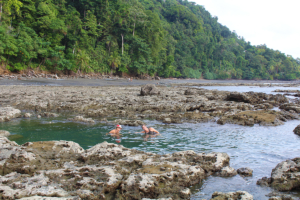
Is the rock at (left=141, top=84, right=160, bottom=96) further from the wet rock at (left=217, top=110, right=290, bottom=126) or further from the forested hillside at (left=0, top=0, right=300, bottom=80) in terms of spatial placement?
the forested hillside at (left=0, top=0, right=300, bottom=80)

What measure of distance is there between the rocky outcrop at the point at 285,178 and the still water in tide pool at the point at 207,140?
0.18 metres

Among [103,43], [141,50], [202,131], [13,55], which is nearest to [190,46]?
[141,50]

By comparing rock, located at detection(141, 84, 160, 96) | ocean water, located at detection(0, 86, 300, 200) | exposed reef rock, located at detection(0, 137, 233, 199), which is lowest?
ocean water, located at detection(0, 86, 300, 200)

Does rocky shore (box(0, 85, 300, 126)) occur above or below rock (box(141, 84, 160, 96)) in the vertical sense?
below

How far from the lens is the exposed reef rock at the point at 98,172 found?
3898 mm

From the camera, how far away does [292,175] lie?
4793 millimetres

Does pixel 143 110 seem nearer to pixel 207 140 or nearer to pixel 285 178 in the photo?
pixel 207 140

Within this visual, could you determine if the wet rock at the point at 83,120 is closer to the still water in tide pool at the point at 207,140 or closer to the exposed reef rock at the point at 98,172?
the still water in tide pool at the point at 207,140

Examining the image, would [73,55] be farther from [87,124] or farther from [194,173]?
[194,173]

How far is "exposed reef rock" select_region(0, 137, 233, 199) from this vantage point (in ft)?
12.8

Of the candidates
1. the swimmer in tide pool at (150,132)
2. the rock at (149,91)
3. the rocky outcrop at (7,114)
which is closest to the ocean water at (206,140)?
the swimmer in tide pool at (150,132)

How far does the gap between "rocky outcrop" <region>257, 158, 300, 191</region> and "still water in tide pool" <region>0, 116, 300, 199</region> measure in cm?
18

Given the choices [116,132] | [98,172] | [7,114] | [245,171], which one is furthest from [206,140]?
[7,114]

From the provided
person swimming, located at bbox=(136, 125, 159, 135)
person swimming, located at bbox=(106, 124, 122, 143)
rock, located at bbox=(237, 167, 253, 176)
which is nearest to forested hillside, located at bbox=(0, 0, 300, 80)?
person swimming, located at bbox=(106, 124, 122, 143)
